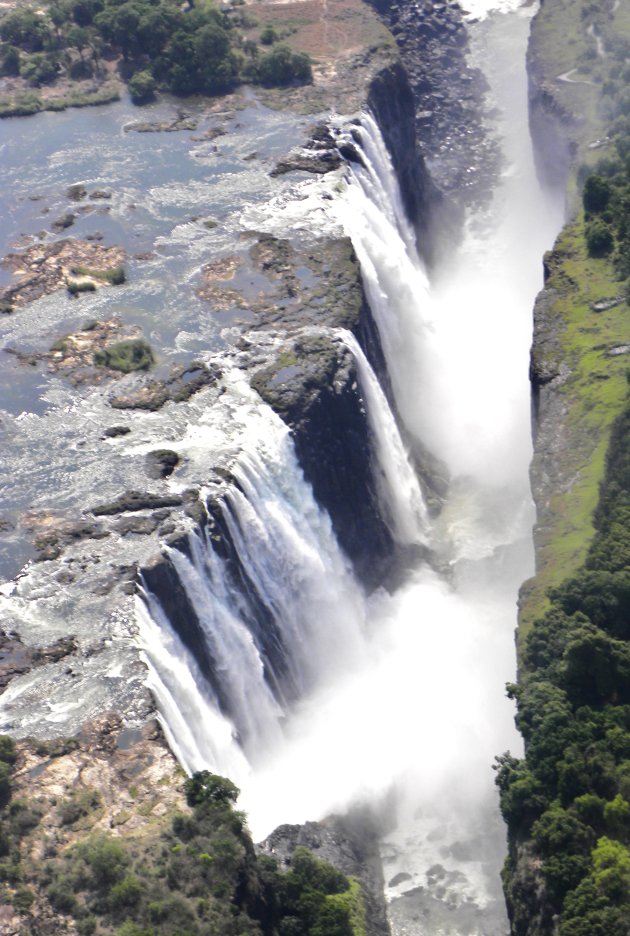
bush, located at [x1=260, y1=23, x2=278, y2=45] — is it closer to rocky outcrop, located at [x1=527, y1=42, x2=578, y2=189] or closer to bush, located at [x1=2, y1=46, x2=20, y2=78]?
bush, located at [x1=2, y1=46, x2=20, y2=78]

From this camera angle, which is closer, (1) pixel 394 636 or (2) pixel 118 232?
(1) pixel 394 636

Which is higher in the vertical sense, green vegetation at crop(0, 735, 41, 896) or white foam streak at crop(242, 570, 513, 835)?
green vegetation at crop(0, 735, 41, 896)

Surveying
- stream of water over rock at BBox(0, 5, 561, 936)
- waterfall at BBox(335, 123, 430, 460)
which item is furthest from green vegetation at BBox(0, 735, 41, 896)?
waterfall at BBox(335, 123, 430, 460)

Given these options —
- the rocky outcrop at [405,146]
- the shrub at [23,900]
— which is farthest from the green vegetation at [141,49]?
the shrub at [23,900]

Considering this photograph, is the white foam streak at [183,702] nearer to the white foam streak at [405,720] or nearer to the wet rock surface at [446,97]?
the white foam streak at [405,720]

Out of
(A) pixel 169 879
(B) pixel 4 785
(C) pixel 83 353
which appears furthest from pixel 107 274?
(A) pixel 169 879

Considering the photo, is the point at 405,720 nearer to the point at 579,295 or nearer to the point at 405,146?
the point at 579,295
